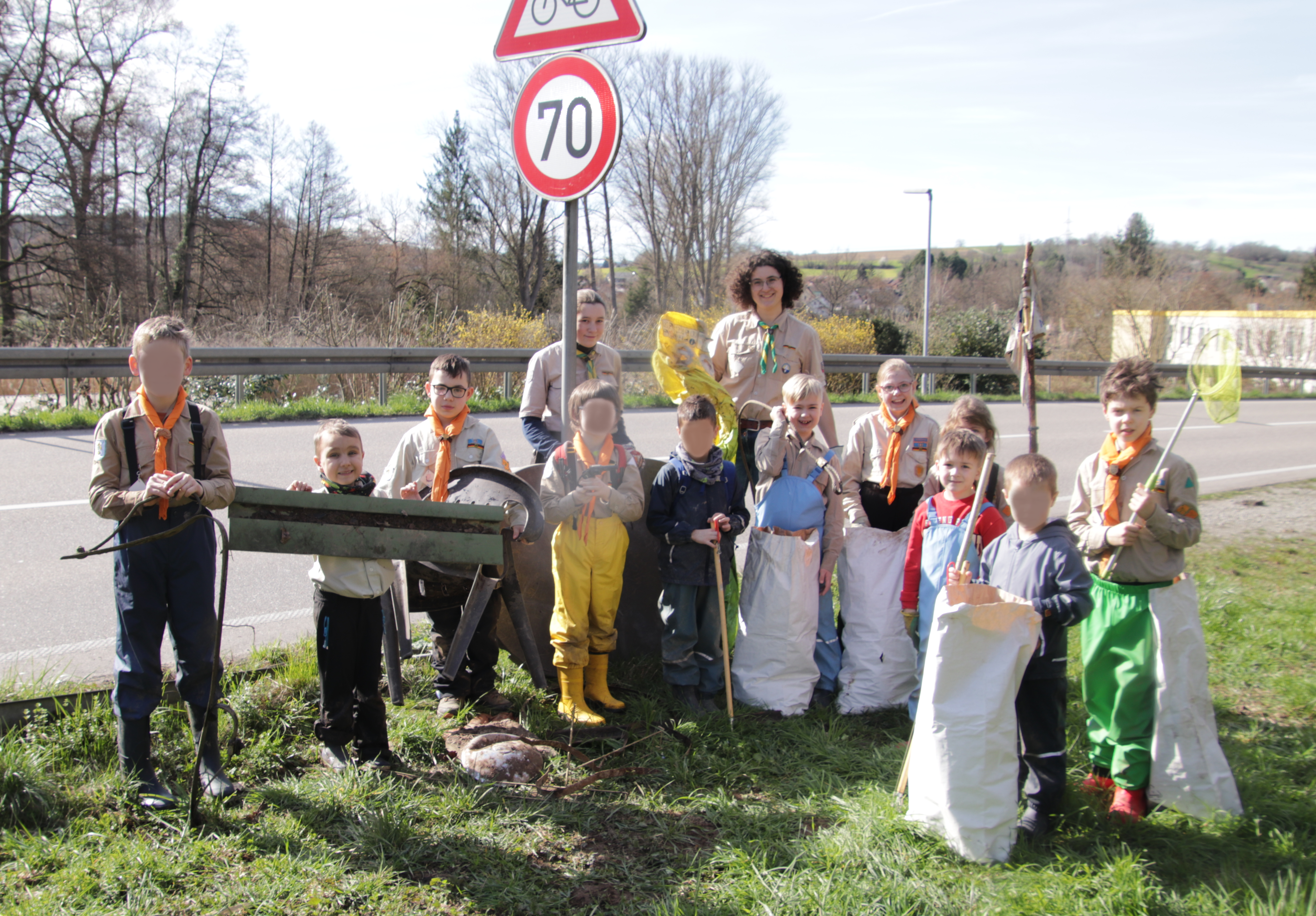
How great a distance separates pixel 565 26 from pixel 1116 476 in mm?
2846

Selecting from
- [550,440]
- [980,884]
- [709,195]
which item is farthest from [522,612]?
[709,195]

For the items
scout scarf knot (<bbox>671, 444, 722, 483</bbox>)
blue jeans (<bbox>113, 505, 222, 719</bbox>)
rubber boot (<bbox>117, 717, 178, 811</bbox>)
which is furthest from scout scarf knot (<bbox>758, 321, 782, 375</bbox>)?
rubber boot (<bbox>117, 717, 178, 811</bbox>)

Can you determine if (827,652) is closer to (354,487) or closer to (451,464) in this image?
(451,464)

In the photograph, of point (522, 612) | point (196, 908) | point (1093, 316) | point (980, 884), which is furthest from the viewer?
point (1093, 316)

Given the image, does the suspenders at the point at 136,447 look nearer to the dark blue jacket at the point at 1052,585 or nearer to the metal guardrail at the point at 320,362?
the dark blue jacket at the point at 1052,585

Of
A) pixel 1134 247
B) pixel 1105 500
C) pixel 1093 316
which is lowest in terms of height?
pixel 1105 500

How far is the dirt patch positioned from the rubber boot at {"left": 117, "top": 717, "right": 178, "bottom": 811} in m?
7.17

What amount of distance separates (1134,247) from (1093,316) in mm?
10291

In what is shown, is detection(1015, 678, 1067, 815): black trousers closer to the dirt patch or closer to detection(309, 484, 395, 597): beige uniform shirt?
detection(309, 484, 395, 597): beige uniform shirt

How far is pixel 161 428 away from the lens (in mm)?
3174

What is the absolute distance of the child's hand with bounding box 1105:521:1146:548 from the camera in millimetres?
3307

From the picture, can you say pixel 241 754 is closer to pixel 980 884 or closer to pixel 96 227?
pixel 980 884

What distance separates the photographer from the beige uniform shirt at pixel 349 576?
11.2 feet

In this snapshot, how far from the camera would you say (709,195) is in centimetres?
3700
